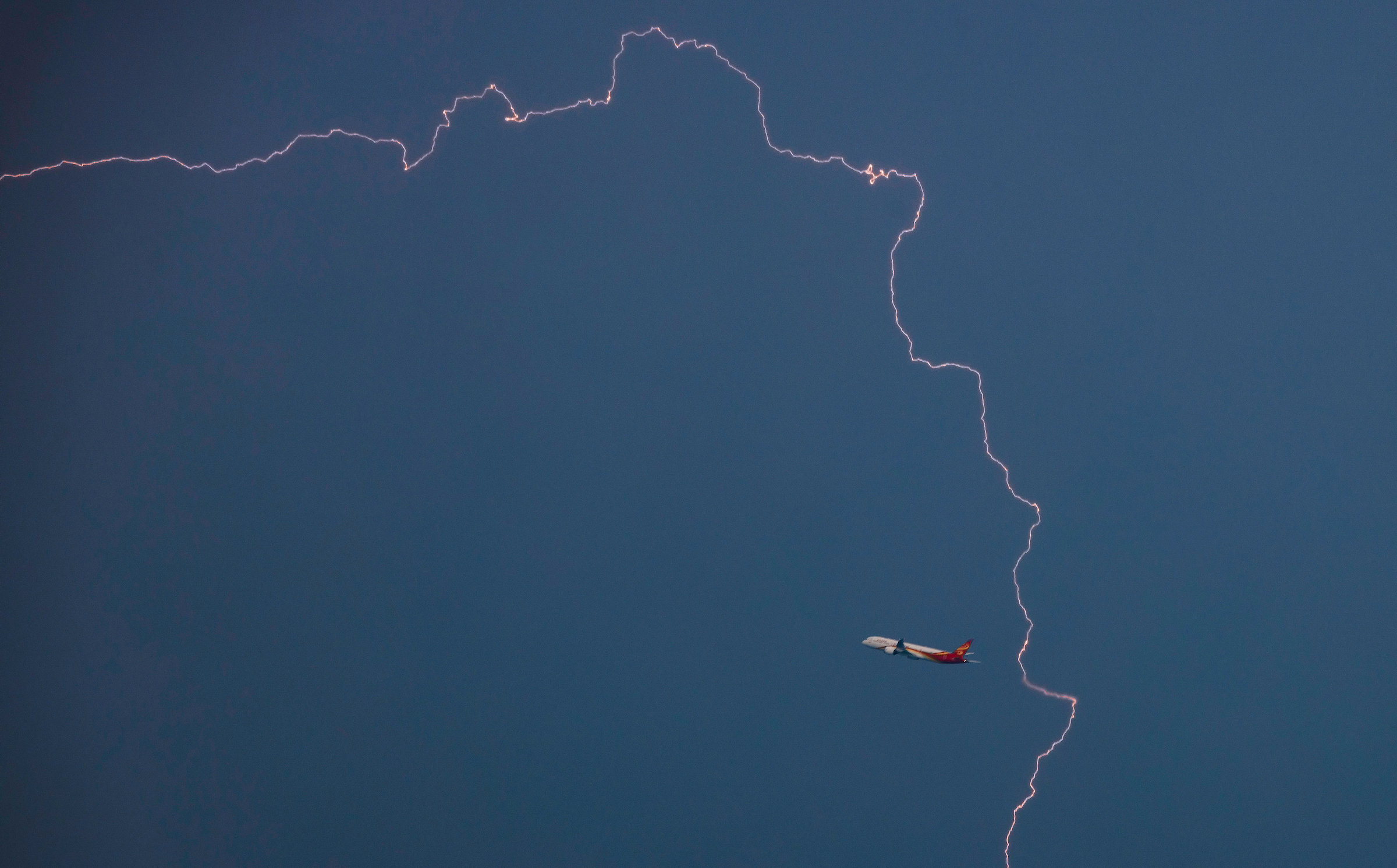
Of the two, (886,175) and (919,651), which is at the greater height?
(886,175)

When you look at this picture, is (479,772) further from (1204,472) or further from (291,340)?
(1204,472)

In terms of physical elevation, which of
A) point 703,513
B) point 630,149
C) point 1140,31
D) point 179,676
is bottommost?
point 179,676

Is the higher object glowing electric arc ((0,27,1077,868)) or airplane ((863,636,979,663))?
glowing electric arc ((0,27,1077,868))

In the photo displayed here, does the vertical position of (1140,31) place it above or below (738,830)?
Answer: above

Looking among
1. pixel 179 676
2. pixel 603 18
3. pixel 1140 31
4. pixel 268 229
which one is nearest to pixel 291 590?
pixel 179 676
